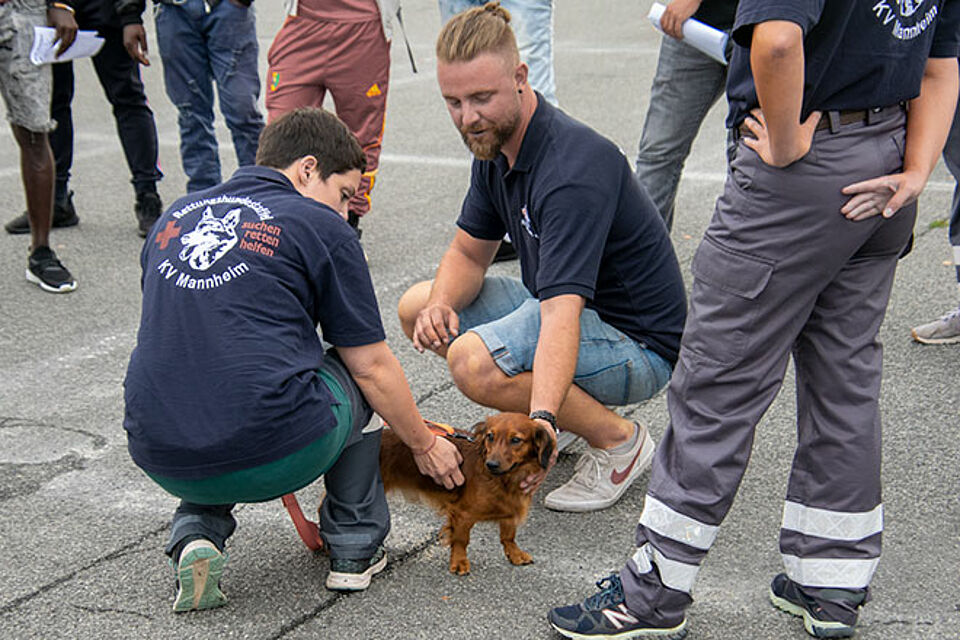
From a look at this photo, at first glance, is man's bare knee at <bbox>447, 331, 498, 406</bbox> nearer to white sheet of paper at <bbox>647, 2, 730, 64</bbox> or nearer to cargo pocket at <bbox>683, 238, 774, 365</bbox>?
cargo pocket at <bbox>683, 238, 774, 365</bbox>

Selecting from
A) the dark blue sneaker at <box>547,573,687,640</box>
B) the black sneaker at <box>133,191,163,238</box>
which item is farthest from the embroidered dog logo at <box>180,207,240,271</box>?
the black sneaker at <box>133,191,163,238</box>

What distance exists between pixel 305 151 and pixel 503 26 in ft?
2.29

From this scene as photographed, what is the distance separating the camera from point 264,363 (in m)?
2.56

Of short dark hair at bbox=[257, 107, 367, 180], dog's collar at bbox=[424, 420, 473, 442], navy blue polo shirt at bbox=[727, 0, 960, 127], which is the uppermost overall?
navy blue polo shirt at bbox=[727, 0, 960, 127]

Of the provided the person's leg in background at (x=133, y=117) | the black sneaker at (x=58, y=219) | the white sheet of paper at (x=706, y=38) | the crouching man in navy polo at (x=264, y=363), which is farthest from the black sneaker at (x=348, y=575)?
the black sneaker at (x=58, y=219)

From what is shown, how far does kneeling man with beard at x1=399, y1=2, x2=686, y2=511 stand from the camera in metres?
3.01

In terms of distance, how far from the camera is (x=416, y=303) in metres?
3.63

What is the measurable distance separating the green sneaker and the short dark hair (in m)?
0.98

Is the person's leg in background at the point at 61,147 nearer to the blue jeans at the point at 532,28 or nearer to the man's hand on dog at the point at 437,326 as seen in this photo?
the blue jeans at the point at 532,28

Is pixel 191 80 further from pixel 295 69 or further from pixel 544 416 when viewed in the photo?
pixel 544 416

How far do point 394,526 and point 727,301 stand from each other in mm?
1311

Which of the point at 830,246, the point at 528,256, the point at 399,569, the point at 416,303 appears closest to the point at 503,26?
the point at 528,256

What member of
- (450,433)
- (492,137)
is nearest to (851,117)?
(492,137)

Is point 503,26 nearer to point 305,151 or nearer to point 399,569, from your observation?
point 305,151
